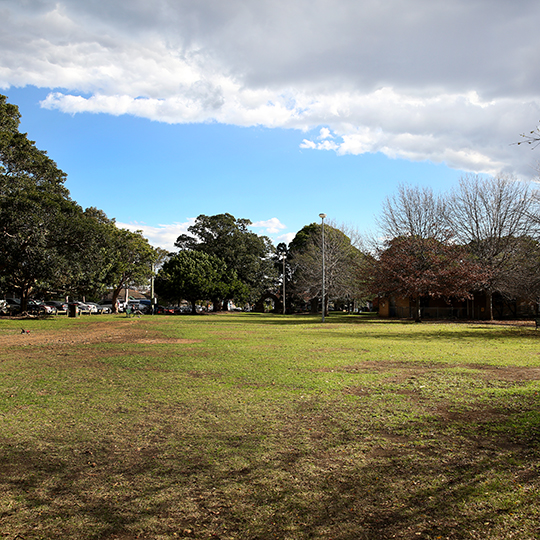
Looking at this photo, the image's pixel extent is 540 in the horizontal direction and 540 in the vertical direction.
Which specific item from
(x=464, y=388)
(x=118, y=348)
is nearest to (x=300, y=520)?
(x=464, y=388)

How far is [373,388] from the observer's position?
7559 millimetres

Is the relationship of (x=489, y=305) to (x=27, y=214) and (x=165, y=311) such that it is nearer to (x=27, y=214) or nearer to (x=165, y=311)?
(x=27, y=214)

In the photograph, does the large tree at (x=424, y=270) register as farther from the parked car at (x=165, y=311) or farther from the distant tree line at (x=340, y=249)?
the parked car at (x=165, y=311)

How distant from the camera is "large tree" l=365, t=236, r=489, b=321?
101 ft

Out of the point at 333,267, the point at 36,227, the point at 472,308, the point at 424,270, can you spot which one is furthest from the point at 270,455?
the point at 333,267

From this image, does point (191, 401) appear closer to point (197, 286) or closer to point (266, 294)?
point (197, 286)

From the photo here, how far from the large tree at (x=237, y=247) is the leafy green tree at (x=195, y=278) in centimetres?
448

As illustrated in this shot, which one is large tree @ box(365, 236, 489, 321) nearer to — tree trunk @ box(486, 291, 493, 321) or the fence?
tree trunk @ box(486, 291, 493, 321)

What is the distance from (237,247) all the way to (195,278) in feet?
37.2

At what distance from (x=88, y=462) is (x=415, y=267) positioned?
30713 millimetres

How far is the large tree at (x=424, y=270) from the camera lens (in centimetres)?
3073

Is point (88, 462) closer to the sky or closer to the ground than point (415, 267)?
closer to the ground

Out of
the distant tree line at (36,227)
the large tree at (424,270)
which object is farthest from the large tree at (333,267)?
the distant tree line at (36,227)

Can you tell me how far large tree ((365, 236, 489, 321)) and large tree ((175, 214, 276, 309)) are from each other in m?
27.2
